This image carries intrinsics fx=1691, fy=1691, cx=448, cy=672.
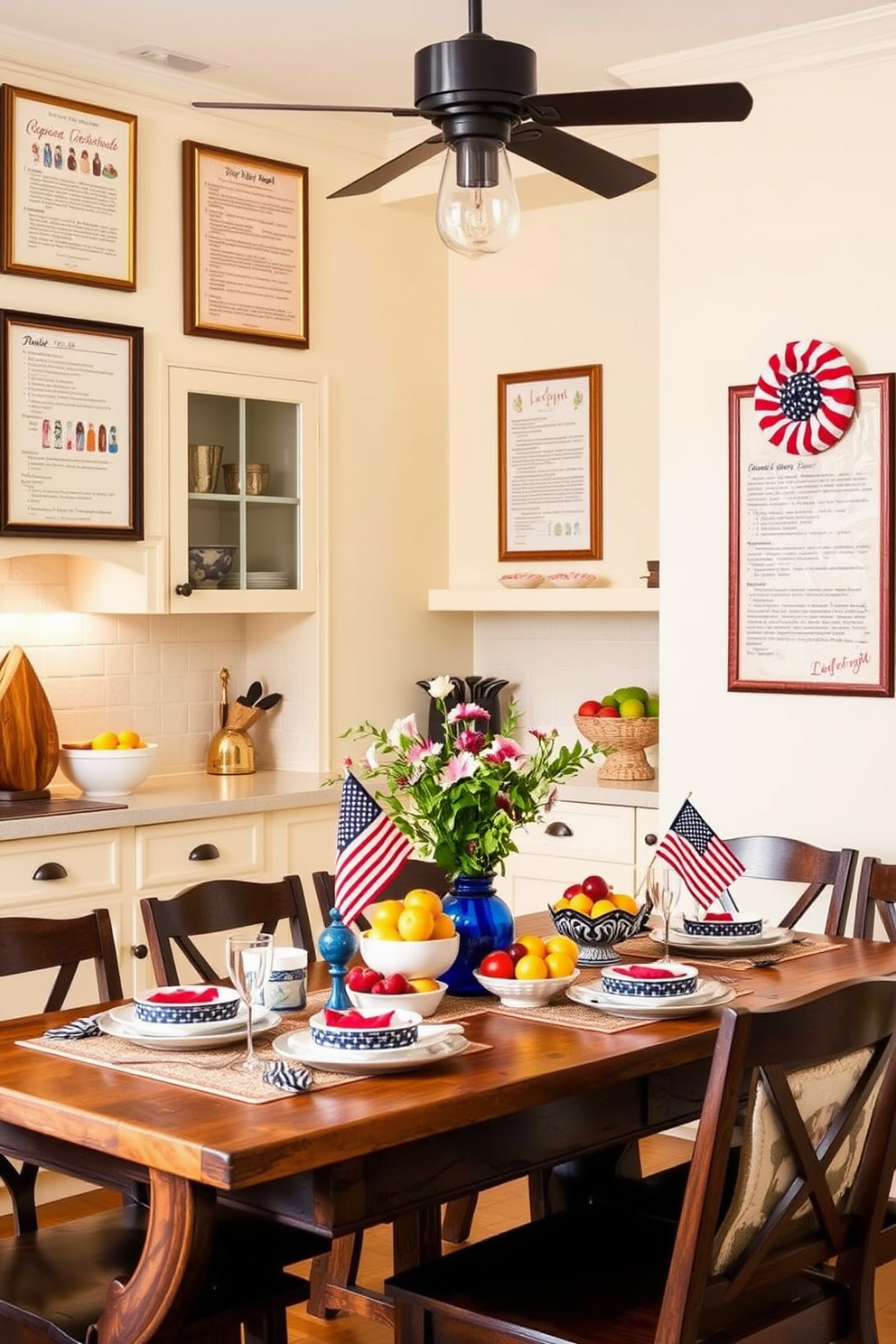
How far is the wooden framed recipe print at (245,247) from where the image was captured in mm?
4598

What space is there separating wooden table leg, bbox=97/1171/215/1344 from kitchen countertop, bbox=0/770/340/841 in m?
1.97

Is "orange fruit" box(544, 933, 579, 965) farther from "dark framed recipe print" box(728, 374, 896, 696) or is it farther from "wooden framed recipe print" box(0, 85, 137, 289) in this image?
"wooden framed recipe print" box(0, 85, 137, 289)

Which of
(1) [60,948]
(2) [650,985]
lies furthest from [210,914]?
(2) [650,985]

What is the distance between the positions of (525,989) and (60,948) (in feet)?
2.57

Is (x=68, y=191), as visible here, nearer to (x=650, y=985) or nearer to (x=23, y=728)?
(x=23, y=728)

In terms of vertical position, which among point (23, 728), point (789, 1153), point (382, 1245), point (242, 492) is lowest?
point (382, 1245)

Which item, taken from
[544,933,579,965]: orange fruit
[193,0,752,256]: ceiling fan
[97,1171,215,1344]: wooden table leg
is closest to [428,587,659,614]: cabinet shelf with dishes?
[544,933,579,965]: orange fruit

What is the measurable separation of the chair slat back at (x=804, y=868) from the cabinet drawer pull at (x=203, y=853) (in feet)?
4.65

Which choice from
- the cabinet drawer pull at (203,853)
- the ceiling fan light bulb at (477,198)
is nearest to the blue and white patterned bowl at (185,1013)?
the ceiling fan light bulb at (477,198)

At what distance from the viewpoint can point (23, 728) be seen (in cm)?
427

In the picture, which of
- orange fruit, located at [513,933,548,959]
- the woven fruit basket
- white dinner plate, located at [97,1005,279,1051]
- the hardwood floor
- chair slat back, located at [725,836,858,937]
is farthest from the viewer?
the woven fruit basket

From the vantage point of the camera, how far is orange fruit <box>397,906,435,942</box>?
264cm

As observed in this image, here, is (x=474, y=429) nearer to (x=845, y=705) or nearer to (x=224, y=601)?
(x=224, y=601)

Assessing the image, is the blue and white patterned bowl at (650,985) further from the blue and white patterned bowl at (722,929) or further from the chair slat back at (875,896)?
the chair slat back at (875,896)
